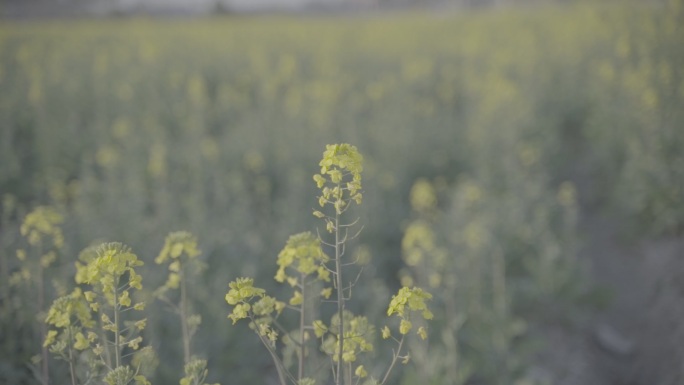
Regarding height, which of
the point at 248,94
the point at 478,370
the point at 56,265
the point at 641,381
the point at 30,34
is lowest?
the point at 641,381

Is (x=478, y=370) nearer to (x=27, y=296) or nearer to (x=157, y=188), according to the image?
(x=27, y=296)

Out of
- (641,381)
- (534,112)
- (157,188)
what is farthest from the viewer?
(534,112)

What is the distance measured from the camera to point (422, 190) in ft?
13.7

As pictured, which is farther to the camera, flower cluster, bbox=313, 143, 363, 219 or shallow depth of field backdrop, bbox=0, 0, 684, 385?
shallow depth of field backdrop, bbox=0, 0, 684, 385

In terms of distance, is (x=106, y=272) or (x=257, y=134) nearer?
(x=106, y=272)

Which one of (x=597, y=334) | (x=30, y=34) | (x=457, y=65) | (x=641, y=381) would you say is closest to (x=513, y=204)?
(x=597, y=334)

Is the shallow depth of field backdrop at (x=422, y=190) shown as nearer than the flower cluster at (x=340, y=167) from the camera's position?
No

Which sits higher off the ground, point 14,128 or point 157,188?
point 14,128

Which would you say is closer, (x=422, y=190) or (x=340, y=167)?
(x=340, y=167)

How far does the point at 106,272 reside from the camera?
5.46 ft

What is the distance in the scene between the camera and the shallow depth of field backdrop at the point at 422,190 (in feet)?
11.7

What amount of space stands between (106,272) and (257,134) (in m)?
4.65

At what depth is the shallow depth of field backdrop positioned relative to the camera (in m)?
3.56

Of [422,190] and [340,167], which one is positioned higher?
[340,167]
